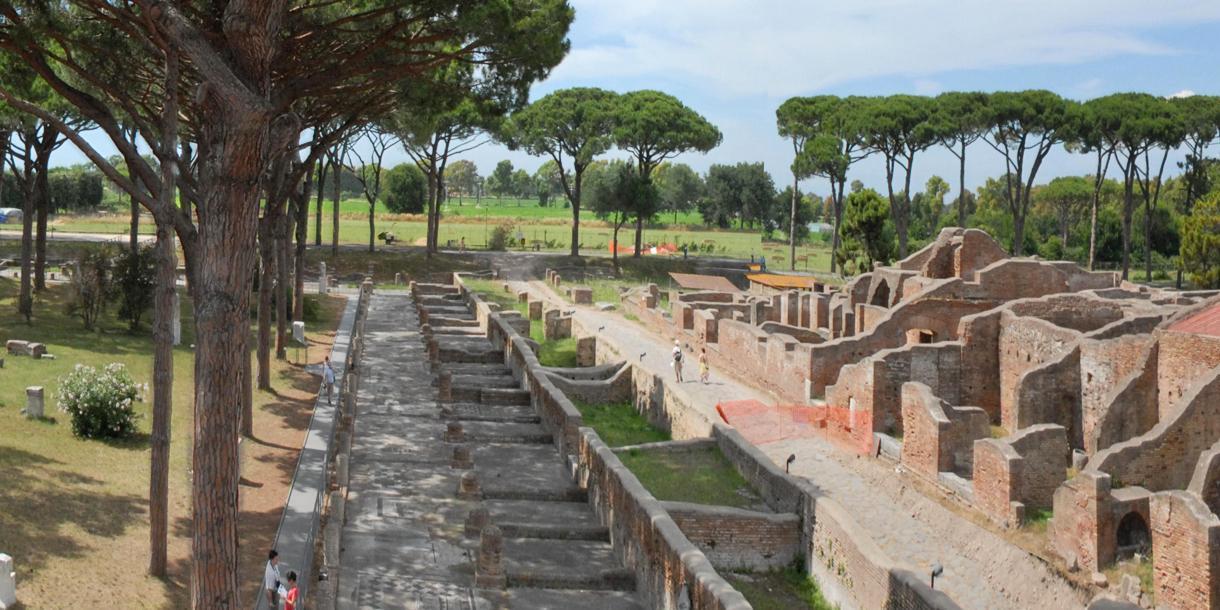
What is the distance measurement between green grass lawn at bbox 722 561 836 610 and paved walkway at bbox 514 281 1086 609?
104 centimetres

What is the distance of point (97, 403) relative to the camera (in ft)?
46.9

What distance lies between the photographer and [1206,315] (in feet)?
52.7

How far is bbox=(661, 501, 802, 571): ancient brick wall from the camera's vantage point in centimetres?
1248

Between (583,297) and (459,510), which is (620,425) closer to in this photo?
(459,510)

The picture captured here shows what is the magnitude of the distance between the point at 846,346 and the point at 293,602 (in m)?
14.1

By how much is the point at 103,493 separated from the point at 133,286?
12.8m

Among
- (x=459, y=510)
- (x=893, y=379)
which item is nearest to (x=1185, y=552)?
(x=893, y=379)

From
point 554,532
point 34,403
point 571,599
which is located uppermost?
point 34,403

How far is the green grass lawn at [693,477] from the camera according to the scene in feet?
46.8

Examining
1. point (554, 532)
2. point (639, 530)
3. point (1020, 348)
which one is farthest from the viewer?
point (1020, 348)

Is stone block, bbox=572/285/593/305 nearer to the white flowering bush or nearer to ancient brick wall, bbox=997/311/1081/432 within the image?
ancient brick wall, bbox=997/311/1081/432

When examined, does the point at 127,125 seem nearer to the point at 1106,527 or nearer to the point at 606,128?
the point at 1106,527

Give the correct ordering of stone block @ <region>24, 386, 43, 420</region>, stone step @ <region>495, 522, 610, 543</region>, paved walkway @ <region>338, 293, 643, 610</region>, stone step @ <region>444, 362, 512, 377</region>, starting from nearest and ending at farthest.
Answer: paved walkway @ <region>338, 293, 643, 610</region>
stone step @ <region>495, 522, 610, 543</region>
stone block @ <region>24, 386, 43, 420</region>
stone step @ <region>444, 362, 512, 377</region>

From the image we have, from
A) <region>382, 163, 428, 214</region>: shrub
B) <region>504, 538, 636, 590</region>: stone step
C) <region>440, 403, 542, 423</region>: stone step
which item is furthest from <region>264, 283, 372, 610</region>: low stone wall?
<region>382, 163, 428, 214</region>: shrub
